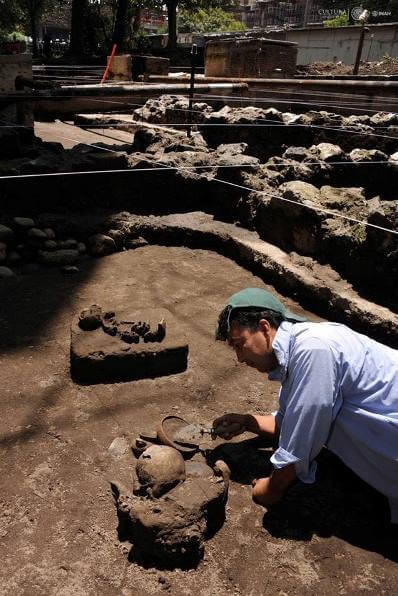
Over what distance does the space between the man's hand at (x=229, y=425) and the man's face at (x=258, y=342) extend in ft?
1.78

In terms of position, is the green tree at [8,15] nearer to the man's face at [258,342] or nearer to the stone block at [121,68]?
the stone block at [121,68]

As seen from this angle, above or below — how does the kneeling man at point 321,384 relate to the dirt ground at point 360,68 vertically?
below

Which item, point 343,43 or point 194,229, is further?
point 343,43

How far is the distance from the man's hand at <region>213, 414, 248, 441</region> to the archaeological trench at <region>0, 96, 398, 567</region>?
15 centimetres

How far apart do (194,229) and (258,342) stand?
12.4ft

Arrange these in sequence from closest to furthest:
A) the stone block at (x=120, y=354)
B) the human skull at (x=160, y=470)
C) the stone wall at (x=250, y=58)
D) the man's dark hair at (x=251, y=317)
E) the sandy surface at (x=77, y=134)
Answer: the man's dark hair at (x=251, y=317), the human skull at (x=160, y=470), the stone block at (x=120, y=354), the sandy surface at (x=77, y=134), the stone wall at (x=250, y=58)

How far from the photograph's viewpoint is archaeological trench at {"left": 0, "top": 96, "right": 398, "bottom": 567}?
2201mm

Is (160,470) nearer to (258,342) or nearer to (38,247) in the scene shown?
(258,342)

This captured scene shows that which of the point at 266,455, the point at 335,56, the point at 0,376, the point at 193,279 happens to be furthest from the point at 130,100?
the point at 335,56

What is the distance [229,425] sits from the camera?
249cm

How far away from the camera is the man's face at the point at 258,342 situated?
202 cm

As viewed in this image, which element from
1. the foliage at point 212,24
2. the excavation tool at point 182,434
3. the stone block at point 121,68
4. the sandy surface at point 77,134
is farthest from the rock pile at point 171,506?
the foliage at point 212,24

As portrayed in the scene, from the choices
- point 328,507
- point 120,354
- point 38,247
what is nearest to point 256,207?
point 38,247

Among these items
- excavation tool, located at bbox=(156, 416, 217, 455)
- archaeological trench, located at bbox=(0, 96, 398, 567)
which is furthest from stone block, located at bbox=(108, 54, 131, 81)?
excavation tool, located at bbox=(156, 416, 217, 455)
